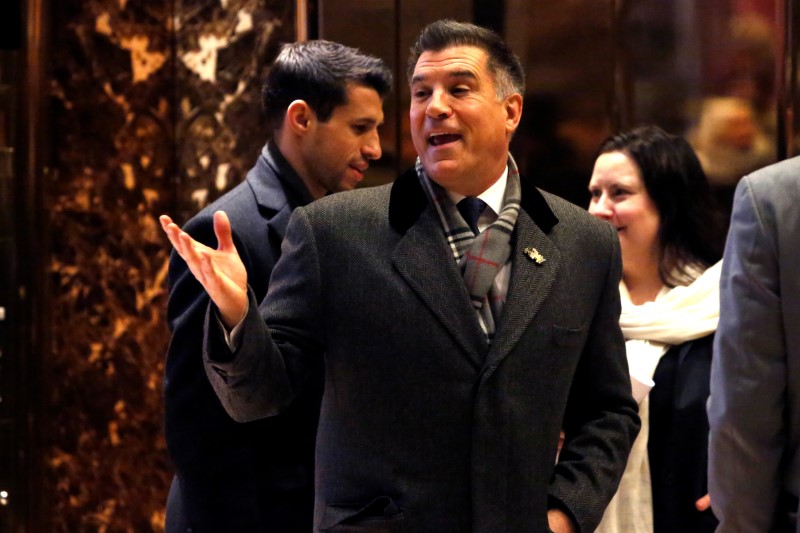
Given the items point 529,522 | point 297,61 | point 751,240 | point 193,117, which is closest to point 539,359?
point 529,522

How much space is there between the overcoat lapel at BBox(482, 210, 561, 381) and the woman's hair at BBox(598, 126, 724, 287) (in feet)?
4.54

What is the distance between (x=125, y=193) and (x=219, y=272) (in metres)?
3.15

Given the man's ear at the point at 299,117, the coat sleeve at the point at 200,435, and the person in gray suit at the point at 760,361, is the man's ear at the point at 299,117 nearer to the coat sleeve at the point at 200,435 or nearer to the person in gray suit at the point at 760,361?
the coat sleeve at the point at 200,435

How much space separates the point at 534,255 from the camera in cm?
248

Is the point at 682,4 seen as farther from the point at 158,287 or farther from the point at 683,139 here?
the point at 158,287

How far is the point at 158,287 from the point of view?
5.29 meters

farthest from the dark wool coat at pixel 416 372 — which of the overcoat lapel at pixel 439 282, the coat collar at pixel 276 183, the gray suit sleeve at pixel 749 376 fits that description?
the coat collar at pixel 276 183

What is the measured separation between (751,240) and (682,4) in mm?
2185

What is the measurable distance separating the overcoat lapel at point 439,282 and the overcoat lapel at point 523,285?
37mm

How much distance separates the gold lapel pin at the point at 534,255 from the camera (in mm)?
2473

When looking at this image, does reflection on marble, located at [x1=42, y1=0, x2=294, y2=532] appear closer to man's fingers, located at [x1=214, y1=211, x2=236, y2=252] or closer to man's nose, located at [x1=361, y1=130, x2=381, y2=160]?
man's nose, located at [x1=361, y1=130, x2=381, y2=160]

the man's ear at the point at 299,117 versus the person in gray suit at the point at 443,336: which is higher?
the man's ear at the point at 299,117

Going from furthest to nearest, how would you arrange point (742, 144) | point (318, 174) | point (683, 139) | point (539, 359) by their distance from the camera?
point (742, 144)
point (683, 139)
point (318, 174)
point (539, 359)

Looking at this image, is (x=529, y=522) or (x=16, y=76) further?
(x=16, y=76)
